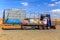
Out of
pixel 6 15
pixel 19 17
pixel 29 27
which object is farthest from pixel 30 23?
pixel 6 15

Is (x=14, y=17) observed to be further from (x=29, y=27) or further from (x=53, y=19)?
(x=53, y=19)

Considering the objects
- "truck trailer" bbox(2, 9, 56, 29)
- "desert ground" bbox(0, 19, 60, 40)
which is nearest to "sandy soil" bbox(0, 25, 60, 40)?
"desert ground" bbox(0, 19, 60, 40)

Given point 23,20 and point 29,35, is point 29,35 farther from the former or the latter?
point 23,20

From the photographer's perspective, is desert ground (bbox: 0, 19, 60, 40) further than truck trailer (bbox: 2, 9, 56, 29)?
No

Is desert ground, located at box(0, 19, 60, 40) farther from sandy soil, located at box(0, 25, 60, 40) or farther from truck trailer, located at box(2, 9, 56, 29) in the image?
truck trailer, located at box(2, 9, 56, 29)

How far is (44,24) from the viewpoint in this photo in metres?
18.0

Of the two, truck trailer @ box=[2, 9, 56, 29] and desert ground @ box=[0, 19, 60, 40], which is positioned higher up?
truck trailer @ box=[2, 9, 56, 29]

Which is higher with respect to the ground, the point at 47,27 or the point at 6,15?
the point at 6,15

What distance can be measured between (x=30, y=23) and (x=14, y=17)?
2.13 metres

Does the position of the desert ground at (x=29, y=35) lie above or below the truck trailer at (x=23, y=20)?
below

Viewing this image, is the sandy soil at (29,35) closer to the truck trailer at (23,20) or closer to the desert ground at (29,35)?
the desert ground at (29,35)

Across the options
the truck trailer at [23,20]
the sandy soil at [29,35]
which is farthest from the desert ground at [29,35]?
the truck trailer at [23,20]

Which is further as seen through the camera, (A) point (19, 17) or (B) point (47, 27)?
(A) point (19, 17)

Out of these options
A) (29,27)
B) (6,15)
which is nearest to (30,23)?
(29,27)
